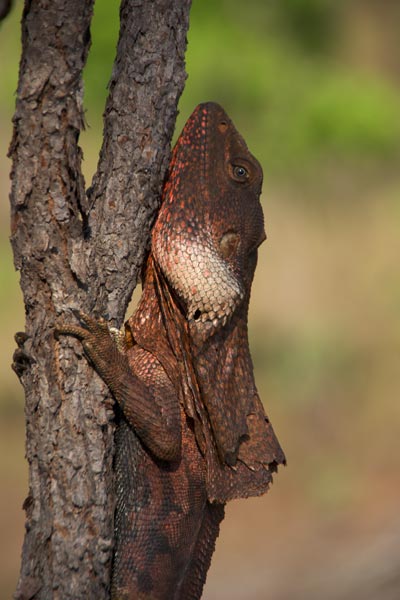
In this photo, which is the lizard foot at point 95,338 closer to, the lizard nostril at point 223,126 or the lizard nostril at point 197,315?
the lizard nostril at point 197,315

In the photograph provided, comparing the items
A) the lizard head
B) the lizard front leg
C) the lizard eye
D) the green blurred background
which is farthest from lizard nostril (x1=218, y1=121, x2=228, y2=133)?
the green blurred background

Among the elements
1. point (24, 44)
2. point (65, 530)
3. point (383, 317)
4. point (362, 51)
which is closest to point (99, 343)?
point (65, 530)

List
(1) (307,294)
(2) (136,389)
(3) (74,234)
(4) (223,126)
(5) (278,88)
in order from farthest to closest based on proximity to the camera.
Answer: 1. (1) (307,294)
2. (5) (278,88)
3. (4) (223,126)
4. (2) (136,389)
5. (3) (74,234)

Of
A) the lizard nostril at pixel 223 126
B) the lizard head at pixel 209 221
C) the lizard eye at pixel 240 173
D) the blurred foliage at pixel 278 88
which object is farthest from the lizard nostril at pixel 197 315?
the blurred foliage at pixel 278 88

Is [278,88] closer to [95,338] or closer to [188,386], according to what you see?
[188,386]

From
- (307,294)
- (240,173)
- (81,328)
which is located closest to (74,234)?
(81,328)

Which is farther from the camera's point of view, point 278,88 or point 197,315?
point 278,88

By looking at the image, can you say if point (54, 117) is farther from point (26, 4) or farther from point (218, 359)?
point (218, 359)
